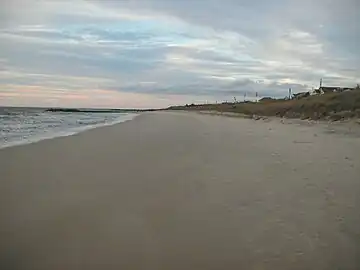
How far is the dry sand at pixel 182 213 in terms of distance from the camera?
9.83 feet

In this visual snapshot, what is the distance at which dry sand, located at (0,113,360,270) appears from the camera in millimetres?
2996

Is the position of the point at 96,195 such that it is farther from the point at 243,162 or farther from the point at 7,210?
the point at 243,162

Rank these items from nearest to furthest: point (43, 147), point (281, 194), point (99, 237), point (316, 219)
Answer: point (99, 237) < point (316, 219) < point (281, 194) < point (43, 147)

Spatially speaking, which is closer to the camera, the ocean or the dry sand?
the dry sand

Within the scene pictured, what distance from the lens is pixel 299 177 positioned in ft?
18.4

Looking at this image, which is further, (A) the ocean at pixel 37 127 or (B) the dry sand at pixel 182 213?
(A) the ocean at pixel 37 127

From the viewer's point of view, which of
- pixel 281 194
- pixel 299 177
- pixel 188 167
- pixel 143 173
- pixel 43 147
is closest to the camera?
pixel 281 194

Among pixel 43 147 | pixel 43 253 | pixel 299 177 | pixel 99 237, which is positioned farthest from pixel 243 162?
pixel 43 147

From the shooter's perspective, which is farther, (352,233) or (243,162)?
(243,162)

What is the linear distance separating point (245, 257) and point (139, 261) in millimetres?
815

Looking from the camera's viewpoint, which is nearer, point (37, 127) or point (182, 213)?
point (182, 213)

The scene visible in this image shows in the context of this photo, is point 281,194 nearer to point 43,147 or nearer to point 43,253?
point 43,253

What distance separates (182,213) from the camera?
4082mm

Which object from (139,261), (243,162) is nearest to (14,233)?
(139,261)
